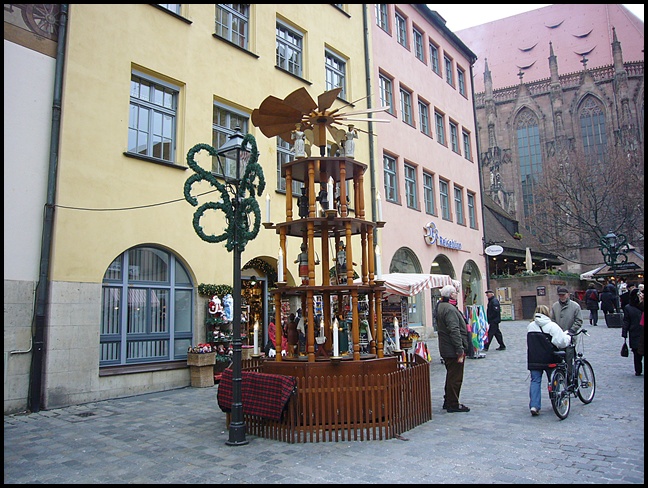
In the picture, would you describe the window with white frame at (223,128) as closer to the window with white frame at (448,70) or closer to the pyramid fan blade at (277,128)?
the pyramid fan blade at (277,128)

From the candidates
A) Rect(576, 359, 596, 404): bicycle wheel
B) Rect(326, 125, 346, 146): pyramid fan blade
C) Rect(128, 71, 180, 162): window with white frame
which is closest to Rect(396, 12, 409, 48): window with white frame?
Rect(128, 71, 180, 162): window with white frame

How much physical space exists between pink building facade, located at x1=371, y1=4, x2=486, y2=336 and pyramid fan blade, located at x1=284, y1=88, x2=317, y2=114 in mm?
11982

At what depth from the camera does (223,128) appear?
14.2 m

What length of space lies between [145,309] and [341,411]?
638cm

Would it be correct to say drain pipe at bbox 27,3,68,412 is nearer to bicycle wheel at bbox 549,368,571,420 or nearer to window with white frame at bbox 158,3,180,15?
window with white frame at bbox 158,3,180,15

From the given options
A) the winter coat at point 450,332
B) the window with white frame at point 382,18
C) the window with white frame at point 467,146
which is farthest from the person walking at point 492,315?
the window with white frame at point 467,146

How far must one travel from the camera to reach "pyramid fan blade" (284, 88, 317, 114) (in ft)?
26.7

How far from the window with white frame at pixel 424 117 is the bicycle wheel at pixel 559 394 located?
18.3m

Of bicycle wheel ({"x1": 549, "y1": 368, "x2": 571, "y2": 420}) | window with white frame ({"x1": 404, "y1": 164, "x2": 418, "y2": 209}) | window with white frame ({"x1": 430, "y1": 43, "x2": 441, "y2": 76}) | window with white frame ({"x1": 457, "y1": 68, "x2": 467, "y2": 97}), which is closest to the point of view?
bicycle wheel ({"x1": 549, "y1": 368, "x2": 571, "y2": 420})

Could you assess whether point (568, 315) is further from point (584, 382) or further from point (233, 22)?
point (233, 22)

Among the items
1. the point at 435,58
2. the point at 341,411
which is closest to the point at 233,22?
the point at 341,411

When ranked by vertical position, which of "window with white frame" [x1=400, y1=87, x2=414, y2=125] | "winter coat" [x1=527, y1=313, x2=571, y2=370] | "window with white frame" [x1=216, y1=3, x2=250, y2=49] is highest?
"window with white frame" [x1=400, y1=87, x2=414, y2=125]

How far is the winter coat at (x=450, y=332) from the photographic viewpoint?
840 centimetres

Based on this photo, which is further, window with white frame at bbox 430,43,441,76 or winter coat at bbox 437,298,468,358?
window with white frame at bbox 430,43,441,76
